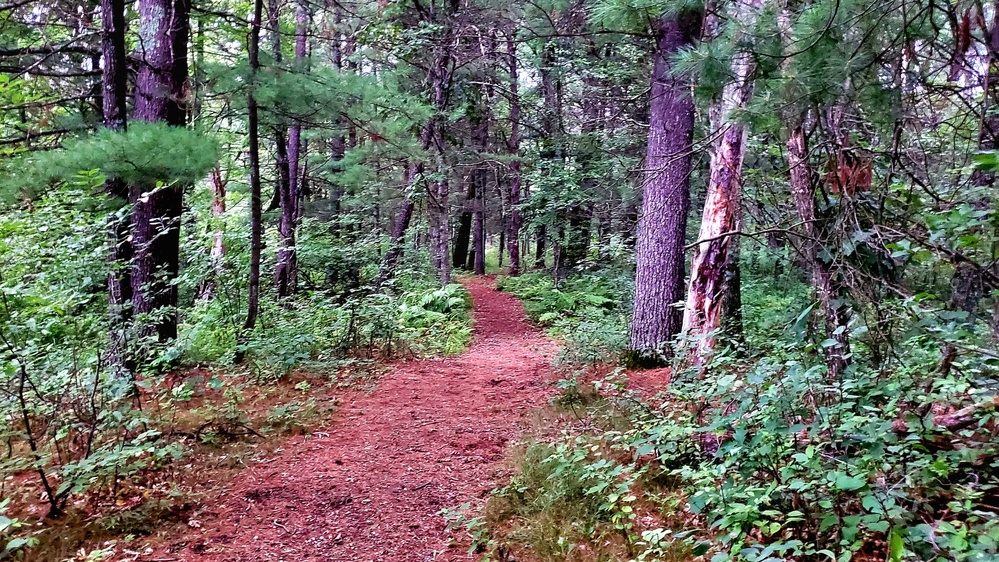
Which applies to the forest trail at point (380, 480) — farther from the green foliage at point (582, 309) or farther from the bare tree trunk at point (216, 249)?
the bare tree trunk at point (216, 249)

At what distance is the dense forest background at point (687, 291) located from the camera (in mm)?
2689

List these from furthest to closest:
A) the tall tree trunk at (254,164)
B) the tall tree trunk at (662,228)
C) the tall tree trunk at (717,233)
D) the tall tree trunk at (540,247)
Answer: the tall tree trunk at (540,247)
the tall tree trunk at (662,228)
the tall tree trunk at (254,164)
the tall tree trunk at (717,233)

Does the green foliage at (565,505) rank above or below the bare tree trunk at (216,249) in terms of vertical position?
below

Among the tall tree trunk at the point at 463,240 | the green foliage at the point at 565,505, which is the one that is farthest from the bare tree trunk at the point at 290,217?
the green foliage at the point at 565,505

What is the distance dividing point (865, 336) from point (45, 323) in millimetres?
5975

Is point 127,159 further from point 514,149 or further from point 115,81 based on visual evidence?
point 514,149

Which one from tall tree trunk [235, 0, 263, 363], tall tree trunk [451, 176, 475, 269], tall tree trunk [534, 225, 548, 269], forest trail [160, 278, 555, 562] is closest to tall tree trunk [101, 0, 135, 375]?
tall tree trunk [235, 0, 263, 363]

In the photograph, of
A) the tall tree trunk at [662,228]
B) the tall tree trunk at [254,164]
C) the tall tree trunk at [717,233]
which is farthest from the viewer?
the tall tree trunk at [662,228]

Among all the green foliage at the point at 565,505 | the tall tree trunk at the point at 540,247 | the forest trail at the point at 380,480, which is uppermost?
the tall tree trunk at the point at 540,247

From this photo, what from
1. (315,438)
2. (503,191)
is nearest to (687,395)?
(315,438)

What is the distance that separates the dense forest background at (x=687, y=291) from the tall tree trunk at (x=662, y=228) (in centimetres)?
3

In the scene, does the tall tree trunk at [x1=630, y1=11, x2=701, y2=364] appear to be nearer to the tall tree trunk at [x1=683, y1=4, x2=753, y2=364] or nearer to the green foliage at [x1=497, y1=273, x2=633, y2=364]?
the green foliage at [x1=497, y1=273, x2=633, y2=364]

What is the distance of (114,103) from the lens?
223 inches

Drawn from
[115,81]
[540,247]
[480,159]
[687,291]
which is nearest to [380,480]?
[687,291]
